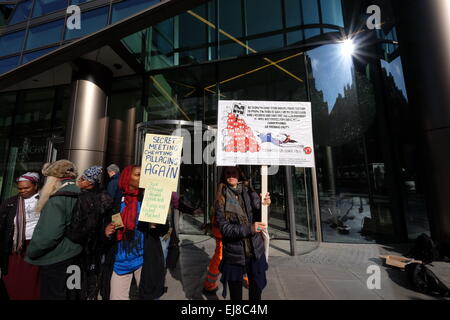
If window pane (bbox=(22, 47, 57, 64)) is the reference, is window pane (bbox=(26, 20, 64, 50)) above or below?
above

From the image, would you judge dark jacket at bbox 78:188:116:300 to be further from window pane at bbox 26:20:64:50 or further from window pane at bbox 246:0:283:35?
window pane at bbox 246:0:283:35

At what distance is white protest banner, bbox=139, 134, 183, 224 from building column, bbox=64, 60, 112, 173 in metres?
5.79

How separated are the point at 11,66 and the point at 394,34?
12.9 metres

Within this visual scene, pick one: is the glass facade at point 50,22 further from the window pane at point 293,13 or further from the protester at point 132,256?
the protester at point 132,256

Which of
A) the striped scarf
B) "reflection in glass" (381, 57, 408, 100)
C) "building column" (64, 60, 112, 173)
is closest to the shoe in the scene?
the striped scarf

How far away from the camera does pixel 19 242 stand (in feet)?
8.12

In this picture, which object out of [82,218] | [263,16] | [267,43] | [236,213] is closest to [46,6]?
[263,16]

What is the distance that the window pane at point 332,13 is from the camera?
659cm

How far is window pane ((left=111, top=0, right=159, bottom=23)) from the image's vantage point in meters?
5.32

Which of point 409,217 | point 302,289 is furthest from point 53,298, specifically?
point 409,217

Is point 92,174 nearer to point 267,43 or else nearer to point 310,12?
point 267,43

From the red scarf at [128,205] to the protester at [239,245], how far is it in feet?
3.12
